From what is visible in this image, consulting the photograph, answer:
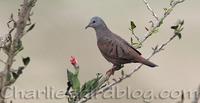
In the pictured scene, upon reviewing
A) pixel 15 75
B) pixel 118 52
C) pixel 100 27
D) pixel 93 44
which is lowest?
pixel 15 75

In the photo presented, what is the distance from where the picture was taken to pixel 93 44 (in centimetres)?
1560

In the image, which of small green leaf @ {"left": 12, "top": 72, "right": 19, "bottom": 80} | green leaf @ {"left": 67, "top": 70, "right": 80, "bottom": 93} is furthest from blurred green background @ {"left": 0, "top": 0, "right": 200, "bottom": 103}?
small green leaf @ {"left": 12, "top": 72, "right": 19, "bottom": 80}

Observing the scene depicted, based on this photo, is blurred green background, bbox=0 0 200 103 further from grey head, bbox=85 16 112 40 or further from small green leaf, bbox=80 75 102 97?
small green leaf, bbox=80 75 102 97

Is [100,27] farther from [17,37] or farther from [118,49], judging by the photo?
[17,37]

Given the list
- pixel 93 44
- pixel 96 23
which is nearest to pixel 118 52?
pixel 96 23

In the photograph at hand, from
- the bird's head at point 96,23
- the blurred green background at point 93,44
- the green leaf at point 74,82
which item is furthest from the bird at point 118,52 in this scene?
the blurred green background at point 93,44

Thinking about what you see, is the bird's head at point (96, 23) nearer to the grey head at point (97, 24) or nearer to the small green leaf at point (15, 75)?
the grey head at point (97, 24)

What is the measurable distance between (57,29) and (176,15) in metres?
2.94

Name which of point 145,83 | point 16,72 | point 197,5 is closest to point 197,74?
point 145,83

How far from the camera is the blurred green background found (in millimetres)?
12570

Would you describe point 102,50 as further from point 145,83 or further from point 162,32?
point 162,32

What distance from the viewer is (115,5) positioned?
21172 mm

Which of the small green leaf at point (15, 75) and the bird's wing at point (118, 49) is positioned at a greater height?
the bird's wing at point (118, 49)

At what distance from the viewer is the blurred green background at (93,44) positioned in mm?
12570
